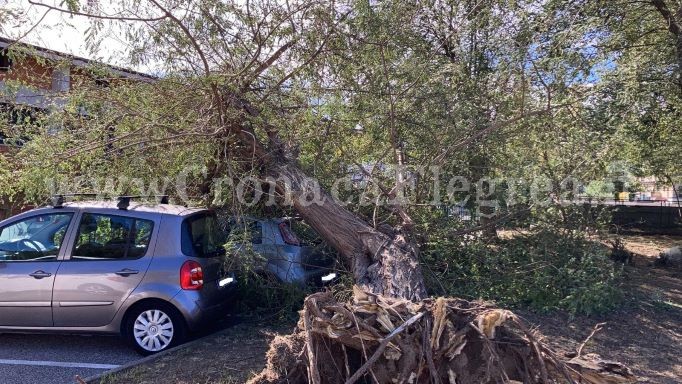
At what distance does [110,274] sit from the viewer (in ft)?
17.3

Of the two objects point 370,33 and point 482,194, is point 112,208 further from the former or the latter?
point 482,194

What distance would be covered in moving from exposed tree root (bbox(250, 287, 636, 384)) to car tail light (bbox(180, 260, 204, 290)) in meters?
1.82

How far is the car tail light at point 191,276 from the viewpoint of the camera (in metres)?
5.25

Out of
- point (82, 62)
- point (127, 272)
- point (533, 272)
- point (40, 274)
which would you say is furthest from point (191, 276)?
point (533, 272)

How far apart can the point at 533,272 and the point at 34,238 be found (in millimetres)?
6160

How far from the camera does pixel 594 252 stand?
277 inches

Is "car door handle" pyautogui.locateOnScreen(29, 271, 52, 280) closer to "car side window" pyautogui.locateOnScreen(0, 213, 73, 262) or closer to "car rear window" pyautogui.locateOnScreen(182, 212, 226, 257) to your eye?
"car side window" pyautogui.locateOnScreen(0, 213, 73, 262)

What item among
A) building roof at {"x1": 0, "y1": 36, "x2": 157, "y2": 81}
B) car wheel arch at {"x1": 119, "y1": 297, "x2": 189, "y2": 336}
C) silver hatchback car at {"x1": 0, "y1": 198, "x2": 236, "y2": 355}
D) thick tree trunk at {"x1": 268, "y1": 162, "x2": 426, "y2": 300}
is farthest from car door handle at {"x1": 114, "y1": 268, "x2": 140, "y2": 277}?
building roof at {"x1": 0, "y1": 36, "x2": 157, "y2": 81}

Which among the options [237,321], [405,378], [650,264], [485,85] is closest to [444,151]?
[485,85]

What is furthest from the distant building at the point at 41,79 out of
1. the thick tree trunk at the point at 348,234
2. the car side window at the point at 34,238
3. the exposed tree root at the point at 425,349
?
the exposed tree root at the point at 425,349

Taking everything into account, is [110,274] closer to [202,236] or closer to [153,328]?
[153,328]

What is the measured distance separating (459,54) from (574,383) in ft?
18.1

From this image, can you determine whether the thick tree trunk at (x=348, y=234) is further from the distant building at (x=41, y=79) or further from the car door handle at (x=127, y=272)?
the distant building at (x=41, y=79)

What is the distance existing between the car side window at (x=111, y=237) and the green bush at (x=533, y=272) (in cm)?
351
